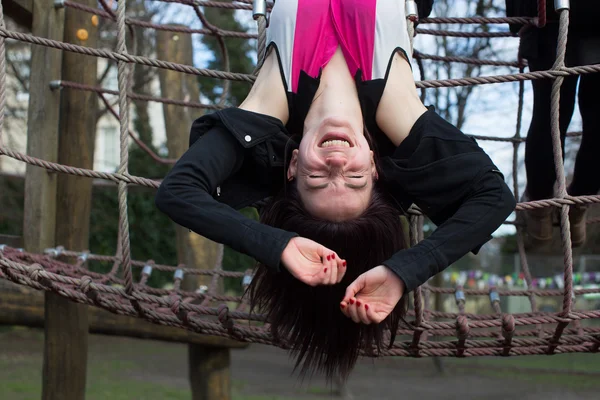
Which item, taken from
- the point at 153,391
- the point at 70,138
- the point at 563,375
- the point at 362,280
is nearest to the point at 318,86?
the point at 362,280

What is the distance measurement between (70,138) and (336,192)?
1.80 meters

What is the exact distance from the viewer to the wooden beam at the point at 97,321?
2.90 m

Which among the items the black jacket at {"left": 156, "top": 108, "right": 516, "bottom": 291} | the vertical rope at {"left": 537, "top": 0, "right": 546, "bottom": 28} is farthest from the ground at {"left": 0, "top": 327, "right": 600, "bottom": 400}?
the black jacket at {"left": 156, "top": 108, "right": 516, "bottom": 291}

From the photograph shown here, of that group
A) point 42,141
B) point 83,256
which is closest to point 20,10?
point 42,141

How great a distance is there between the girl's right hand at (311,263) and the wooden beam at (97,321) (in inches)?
78.3

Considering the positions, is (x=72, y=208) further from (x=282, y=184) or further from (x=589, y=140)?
(x=589, y=140)

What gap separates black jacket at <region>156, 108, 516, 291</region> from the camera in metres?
1.33

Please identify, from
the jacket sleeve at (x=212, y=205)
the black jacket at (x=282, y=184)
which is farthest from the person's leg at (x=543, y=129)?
the jacket sleeve at (x=212, y=205)

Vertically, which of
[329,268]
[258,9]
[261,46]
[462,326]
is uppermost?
[258,9]

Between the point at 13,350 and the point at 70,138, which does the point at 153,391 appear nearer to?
the point at 13,350

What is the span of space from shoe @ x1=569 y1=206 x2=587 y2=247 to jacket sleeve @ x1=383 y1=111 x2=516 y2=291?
977 millimetres

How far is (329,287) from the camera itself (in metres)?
1.52

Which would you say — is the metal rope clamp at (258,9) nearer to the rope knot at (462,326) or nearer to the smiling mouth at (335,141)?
the smiling mouth at (335,141)

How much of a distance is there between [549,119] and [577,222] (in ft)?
1.45
